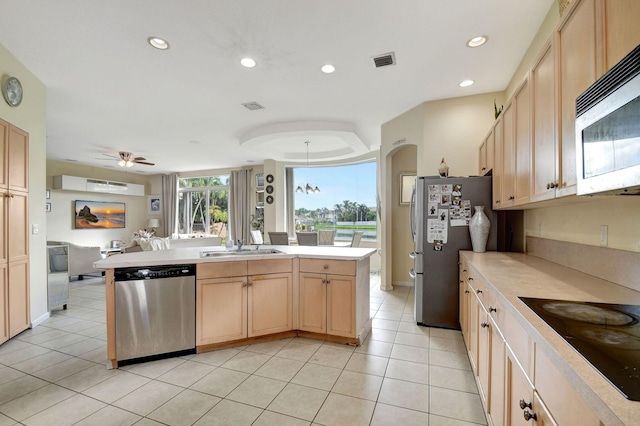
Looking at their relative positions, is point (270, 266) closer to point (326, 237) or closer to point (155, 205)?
point (326, 237)

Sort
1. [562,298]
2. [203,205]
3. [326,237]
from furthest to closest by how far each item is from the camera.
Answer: [203,205]
[326,237]
[562,298]

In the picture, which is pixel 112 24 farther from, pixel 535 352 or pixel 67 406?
pixel 535 352

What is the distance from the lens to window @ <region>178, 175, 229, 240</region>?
909 cm

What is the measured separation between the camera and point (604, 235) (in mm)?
1664

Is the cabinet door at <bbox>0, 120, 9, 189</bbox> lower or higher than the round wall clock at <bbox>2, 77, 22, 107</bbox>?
lower

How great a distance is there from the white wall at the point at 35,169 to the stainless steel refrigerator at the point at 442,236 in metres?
4.38

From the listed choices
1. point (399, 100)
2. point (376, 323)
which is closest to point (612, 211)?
point (376, 323)

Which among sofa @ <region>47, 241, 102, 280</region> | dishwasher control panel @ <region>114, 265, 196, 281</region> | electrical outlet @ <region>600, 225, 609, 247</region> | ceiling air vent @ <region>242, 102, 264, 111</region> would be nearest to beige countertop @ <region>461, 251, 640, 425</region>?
electrical outlet @ <region>600, 225, 609, 247</region>

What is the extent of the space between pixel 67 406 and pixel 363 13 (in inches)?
138

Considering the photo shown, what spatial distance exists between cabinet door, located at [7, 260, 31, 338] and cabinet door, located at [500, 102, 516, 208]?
4740mm

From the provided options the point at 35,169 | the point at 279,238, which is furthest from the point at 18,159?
the point at 279,238

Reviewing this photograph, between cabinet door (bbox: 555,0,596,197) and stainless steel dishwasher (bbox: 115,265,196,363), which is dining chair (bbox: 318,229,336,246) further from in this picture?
cabinet door (bbox: 555,0,596,197)

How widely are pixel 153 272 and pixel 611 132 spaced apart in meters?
2.94

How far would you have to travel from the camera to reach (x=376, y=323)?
11.3 feet
